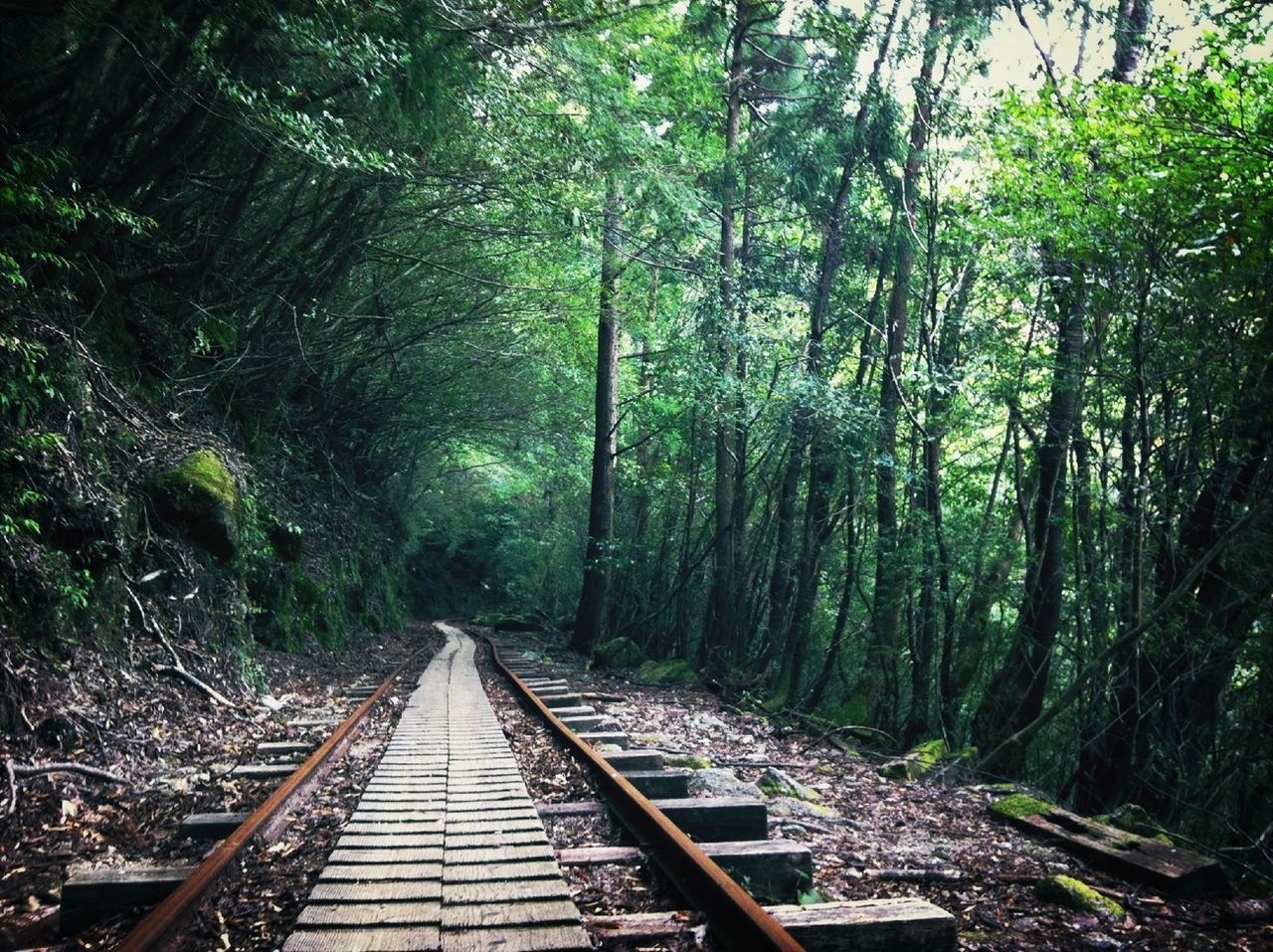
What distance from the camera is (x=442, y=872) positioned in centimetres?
304

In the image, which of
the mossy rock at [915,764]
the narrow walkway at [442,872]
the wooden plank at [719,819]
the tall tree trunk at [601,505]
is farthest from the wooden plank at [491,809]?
the tall tree trunk at [601,505]

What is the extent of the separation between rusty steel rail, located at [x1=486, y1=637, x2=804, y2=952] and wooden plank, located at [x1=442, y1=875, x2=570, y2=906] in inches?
17.5

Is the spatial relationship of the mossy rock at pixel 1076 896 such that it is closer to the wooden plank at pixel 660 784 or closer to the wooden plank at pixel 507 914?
the wooden plank at pixel 660 784

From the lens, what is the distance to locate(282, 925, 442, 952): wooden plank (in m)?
2.37

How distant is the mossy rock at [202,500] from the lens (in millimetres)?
7645

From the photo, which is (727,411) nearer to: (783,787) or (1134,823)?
(783,787)

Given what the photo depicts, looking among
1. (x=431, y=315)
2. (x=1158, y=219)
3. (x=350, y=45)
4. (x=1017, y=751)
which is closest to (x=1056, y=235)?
(x=1158, y=219)

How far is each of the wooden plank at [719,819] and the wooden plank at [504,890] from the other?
902 mm

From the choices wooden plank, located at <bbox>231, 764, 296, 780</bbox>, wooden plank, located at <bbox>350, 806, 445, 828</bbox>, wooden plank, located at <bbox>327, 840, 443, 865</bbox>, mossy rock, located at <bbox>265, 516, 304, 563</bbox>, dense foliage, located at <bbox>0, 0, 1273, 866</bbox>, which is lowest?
wooden plank, located at <bbox>231, 764, 296, 780</bbox>

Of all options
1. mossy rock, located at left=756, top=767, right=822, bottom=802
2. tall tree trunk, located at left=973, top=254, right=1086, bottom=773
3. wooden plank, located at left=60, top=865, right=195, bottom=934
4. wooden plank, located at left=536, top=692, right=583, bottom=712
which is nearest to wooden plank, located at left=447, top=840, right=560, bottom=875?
wooden plank, located at left=60, top=865, right=195, bottom=934

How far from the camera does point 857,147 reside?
1096 cm

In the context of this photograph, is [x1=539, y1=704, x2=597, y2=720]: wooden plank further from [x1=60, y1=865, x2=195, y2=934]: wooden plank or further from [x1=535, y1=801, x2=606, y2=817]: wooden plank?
[x1=60, y1=865, x2=195, y2=934]: wooden plank

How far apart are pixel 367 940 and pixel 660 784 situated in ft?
7.34

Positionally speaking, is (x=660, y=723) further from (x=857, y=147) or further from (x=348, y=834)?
(x=857, y=147)
